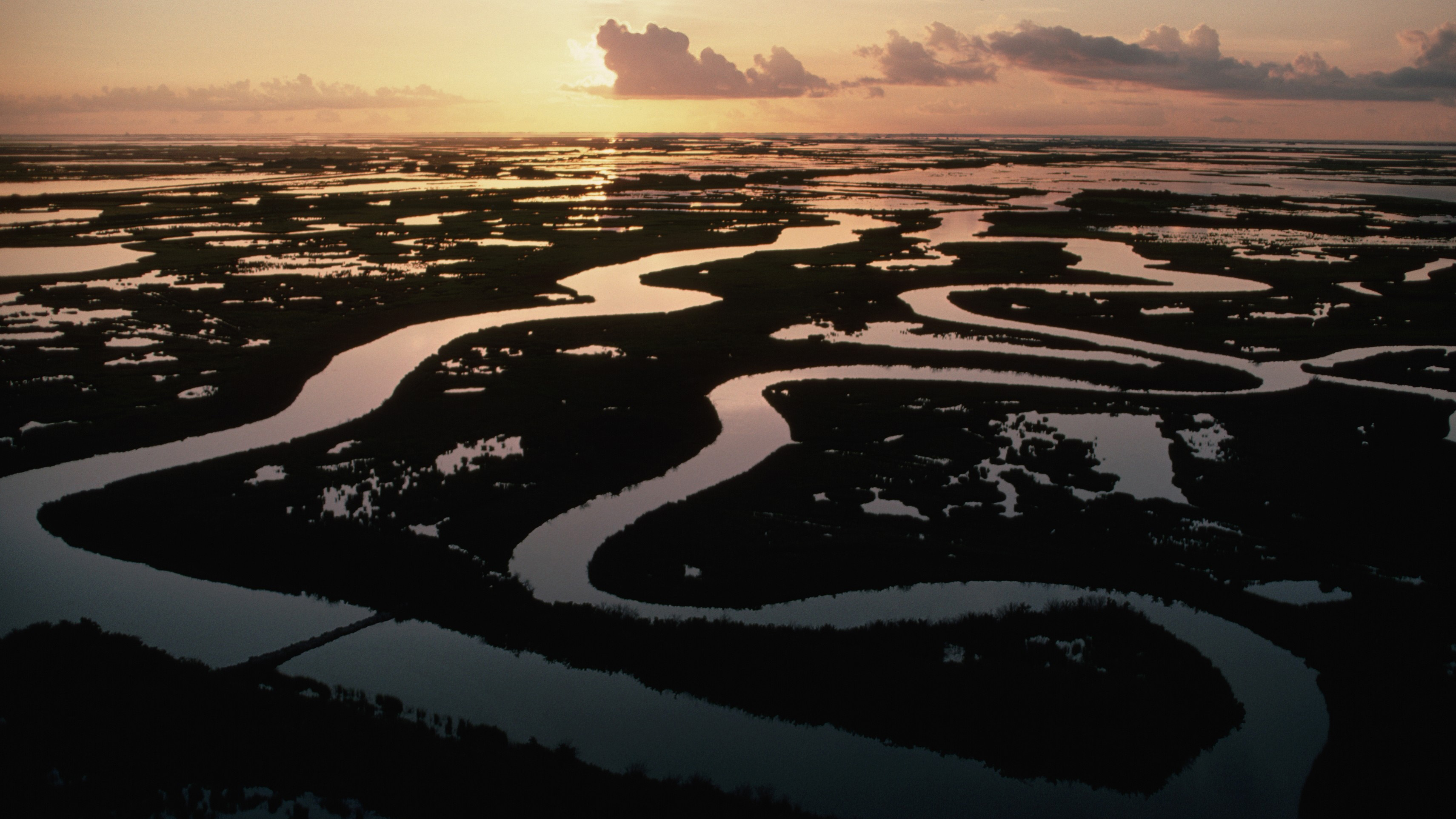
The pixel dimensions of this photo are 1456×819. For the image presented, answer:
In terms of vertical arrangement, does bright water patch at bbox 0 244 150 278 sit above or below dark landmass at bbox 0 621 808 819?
above

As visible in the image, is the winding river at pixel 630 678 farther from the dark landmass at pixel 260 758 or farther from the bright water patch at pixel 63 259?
the bright water patch at pixel 63 259

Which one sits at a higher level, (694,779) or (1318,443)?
(1318,443)

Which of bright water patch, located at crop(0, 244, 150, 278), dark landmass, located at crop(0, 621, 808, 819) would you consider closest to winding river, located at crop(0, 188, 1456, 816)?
dark landmass, located at crop(0, 621, 808, 819)

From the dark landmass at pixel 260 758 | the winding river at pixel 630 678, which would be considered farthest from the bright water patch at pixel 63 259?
the dark landmass at pixel 260 758

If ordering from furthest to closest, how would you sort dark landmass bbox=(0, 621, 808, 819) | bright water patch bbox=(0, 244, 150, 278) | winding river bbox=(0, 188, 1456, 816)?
bright water patch bbox=(0, 244, 150, 278) → winding river bbox=(0, 188, 1456, 816) → dark landmass bbox=(0, 621, 808, 819)

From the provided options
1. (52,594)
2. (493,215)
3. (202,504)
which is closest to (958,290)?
(202,504)

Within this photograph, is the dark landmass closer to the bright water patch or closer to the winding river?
the winding river

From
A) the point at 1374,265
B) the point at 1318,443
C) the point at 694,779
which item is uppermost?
the point at 1374,265

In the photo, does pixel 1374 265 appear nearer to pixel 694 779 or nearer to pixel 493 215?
pixel 694 779
